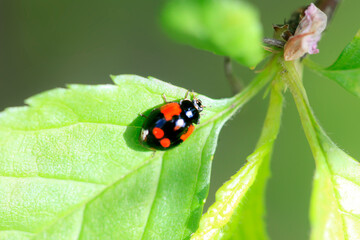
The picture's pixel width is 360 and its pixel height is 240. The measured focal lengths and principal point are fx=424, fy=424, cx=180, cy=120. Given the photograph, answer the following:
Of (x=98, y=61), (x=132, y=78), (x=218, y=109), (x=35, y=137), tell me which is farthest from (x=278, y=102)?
(x=98, y=61)

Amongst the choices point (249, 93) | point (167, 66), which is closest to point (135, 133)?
point (249, 93)

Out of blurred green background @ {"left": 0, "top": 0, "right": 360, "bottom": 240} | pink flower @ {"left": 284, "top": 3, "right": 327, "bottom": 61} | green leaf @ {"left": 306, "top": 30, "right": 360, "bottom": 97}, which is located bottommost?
blurred green background @ {"left": 0, "top": 0, "right": 360, "bottom": 240}

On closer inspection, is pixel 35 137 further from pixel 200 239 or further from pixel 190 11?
pixel 190 11

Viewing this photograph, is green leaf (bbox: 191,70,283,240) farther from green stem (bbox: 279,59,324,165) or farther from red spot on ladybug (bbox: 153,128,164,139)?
red spot on ladybug (bbox: 153,128,164,139)

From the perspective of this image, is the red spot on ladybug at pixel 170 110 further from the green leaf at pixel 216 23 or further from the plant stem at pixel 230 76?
the green leaf at pixel 216 23

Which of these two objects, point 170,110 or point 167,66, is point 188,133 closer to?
point 170,110

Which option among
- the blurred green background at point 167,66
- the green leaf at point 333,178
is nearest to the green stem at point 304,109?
the green leaf at point 333,178

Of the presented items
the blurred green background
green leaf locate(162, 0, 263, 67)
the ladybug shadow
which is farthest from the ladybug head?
the blurred green background
